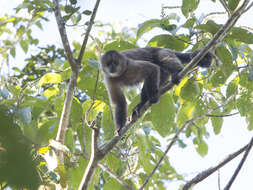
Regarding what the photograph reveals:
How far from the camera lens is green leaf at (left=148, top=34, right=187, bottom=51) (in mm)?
3830

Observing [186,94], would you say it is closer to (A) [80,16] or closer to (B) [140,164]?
(B) [140,164]

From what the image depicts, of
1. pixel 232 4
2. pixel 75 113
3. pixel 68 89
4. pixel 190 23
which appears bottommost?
pixel 75 113

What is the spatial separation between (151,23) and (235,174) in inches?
92.9

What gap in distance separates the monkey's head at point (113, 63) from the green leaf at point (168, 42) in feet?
3.93

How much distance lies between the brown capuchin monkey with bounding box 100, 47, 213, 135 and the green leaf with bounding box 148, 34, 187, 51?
938 mm

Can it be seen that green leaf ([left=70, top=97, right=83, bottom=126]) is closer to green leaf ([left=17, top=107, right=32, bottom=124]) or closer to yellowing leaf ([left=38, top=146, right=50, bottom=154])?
yellowing leaf ([left=38, top=146, right=50, bottom=154])

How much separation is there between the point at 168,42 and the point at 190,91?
74 cm

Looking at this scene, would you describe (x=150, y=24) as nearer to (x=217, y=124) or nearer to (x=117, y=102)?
(x=217, y=124)

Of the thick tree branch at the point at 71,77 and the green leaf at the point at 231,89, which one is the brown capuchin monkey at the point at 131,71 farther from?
the thick tree branch at the point at 71,77

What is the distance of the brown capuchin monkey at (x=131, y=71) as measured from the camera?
4.90 m

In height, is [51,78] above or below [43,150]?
above

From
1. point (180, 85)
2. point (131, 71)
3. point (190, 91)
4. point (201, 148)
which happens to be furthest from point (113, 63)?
point (201, 148)

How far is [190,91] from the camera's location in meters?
3.69

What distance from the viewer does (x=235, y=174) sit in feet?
6.18
